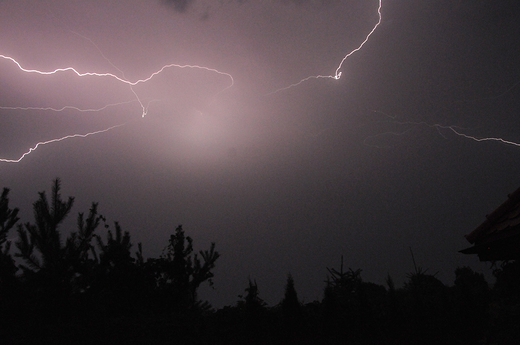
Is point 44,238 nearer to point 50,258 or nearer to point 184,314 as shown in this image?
point 50,258

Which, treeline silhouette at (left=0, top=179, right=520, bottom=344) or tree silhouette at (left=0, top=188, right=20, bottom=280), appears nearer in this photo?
treeline silhouette at (left=0, top=179, right=520, bottom=344)

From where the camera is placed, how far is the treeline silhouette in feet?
16.0

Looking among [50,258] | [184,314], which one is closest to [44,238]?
[50,258]

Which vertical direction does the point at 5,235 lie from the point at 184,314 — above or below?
above

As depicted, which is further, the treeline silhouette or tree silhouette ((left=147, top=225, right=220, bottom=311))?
tree silhouette ((left=147, top=225, right=220, bottom=311))

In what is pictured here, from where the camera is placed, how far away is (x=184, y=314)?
7023 mm

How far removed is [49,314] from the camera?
695 centimetres

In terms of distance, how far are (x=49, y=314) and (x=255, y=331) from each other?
5152 mm

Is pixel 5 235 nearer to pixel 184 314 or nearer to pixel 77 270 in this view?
pixel 77 270

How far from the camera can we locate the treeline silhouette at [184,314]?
16.0 feet

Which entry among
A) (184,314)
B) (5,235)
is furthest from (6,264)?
(184,314)

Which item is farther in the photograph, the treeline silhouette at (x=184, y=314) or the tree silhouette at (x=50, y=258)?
the tree silhouette at (x=50, y=258)

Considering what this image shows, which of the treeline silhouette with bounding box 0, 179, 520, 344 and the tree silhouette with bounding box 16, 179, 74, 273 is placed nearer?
the treeline silhouette with bounding box 0, 179, 520, 344

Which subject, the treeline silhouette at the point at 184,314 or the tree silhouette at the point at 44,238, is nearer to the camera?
the treeline silhouette at the point at 184,314
